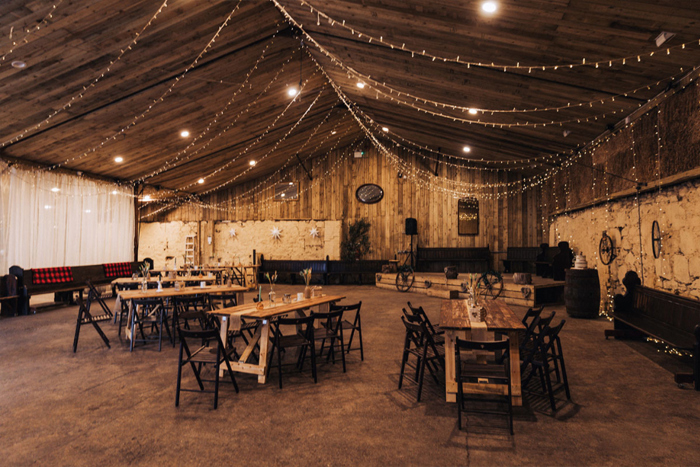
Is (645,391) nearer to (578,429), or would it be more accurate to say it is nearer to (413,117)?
(578,429)

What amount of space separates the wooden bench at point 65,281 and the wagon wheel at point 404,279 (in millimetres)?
7448

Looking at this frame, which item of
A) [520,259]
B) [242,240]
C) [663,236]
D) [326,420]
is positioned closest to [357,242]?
[242,240]

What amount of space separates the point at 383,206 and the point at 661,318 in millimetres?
9542

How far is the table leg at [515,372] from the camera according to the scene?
3289 mm

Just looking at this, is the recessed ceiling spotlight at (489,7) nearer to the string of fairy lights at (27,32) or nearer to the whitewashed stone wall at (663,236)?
the whitewashed stone wall at (663,236)

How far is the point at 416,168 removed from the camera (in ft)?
44.7

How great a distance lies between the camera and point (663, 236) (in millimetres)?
5422

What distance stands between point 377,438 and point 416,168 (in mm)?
11673

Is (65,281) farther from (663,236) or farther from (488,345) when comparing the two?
(663,236)

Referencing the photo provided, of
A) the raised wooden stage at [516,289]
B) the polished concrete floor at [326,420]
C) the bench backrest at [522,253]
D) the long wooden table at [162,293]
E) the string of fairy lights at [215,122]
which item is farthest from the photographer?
the bench backrest at [522,253]

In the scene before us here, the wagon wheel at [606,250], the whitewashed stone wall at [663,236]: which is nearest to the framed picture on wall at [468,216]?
the whitewashed stone wall at [663,236]

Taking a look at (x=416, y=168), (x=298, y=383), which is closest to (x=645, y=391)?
(x=298, y=383)

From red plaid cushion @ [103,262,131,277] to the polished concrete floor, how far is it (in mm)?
6722

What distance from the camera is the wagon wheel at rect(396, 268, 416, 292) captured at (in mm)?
11117
